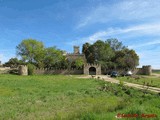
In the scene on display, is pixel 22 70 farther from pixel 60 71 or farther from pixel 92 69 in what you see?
pixel 92 69

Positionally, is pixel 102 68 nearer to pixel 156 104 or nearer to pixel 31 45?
pixel 31 45

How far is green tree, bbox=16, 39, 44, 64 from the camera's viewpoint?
7538 centimetres

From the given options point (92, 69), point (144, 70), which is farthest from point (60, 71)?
point (144, 70)

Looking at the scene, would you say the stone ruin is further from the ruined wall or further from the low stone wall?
the ruined wall

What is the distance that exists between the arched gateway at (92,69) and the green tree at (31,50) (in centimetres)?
1618

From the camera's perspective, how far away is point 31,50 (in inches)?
2982

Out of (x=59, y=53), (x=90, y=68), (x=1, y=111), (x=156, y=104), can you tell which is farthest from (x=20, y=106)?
(x=59, y=53)

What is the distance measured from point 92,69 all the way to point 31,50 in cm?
2095

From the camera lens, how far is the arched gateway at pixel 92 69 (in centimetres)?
6794

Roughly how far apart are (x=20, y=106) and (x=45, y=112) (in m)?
1.98

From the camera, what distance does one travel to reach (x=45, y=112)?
1209cm

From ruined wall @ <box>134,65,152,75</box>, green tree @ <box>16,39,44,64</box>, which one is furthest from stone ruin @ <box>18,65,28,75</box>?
ruined wall @ <box>134,65,152,75</box>

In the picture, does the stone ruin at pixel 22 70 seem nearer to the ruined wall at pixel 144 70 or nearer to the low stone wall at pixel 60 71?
the low stone wall at pixel 60 71

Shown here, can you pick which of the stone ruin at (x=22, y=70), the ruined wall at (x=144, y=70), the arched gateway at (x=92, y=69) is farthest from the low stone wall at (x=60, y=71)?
the ruined wall at (x=144, y=70)
